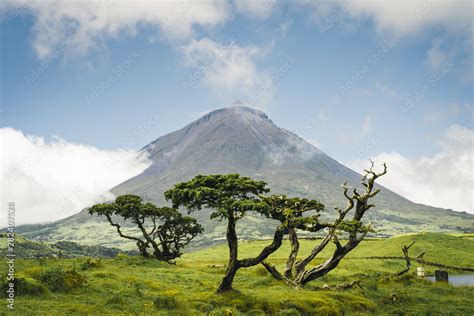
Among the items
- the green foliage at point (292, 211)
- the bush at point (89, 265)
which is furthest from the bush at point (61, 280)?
the green foliage at point (292, 211)

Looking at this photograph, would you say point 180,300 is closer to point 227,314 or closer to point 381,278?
point 227,314

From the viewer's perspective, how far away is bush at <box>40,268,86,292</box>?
28.0 metres

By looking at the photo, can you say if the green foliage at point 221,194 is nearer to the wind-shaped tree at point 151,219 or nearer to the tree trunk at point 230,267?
the tree trunk at point 230,267

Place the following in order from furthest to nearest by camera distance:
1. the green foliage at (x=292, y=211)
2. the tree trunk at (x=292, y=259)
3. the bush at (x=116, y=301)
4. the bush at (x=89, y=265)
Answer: the bush at (x=89, y=265) < the tree trunk at (x=292, y=259) < the green foliage at (x=292, y=211) < the bush at (x=116, y=301)

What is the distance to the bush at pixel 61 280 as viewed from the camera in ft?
91.7

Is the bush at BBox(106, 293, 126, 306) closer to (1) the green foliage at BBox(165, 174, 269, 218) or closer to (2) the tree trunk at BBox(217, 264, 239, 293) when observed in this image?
(2) the tree trunk at BBox(217, 264, 239, 293)

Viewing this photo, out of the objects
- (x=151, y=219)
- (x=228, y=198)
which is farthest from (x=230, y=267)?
(x=151, y=219)

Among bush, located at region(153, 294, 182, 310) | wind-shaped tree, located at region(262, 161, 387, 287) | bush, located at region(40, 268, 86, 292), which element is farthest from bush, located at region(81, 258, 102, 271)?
wind-shaped tree, located at region(262, 161, 387, 287)

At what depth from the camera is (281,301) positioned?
27.6 m

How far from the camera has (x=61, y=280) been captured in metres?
28.5

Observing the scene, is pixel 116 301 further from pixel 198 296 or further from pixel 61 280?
pixel 198 296

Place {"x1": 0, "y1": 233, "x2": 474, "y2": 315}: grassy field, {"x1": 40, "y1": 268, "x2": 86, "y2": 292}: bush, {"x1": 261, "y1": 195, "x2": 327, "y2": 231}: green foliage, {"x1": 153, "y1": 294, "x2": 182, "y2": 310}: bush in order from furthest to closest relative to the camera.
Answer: {"x1": 261, "y1": 195, "x2": 327, "y2": 231}: green foliage, {"x1": 40, "y1": 268, "x2": 86, "y2": 292}: bush, {"x1": 153, "y1": 294, "x2": 182, "y2": 310}: bush, {"x1": 0, "y1": 233, "x2": 474, "y2": 315}: grassy field

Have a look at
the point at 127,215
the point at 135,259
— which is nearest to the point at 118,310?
the point at 135,259

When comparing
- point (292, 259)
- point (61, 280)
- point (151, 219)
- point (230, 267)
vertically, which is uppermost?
point (151, 219)
